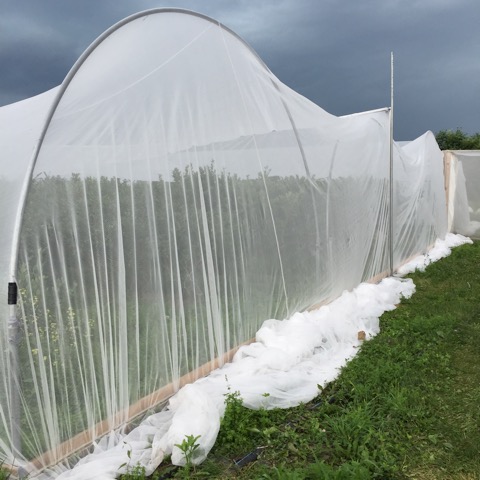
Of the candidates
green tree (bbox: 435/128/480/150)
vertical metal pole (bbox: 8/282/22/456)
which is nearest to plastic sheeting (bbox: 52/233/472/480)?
vertical metal pole (bbox: 8/282/22/456)

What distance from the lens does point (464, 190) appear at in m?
12.3

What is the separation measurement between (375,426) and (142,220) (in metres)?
2.03

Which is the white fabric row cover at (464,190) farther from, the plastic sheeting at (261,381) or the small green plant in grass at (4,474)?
the small green plant in grass at (4,474)

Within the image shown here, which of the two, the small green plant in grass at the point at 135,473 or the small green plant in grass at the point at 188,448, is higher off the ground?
the small green plant in grass at the point at 188,448

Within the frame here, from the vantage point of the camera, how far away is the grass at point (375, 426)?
2.73m

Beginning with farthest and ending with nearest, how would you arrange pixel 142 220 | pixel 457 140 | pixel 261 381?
1. pixel 457 140
2. pixel 261 381
3. pixel 142 220

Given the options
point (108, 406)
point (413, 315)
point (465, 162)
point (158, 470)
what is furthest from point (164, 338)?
point (465, 162)

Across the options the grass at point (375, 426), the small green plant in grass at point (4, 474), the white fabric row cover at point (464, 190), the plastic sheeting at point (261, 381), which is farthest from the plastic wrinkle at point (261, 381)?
the white fabric row cover at point (464, 190)

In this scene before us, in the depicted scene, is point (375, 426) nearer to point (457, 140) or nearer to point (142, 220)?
point (142, 220)

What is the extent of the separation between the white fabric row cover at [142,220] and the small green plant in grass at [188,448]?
0.60 meters

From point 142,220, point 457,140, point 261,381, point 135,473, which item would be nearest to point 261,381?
point 261,381

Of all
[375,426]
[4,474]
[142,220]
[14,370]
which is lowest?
[375,426]

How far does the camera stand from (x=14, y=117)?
10.3ft

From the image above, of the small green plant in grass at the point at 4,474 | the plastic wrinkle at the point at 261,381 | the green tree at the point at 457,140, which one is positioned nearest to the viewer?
the small green plant in grass at the point at 4,474
